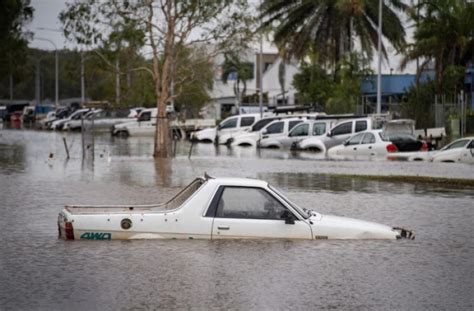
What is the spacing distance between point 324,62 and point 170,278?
57.2 metres

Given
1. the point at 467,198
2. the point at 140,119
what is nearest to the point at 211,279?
the point at 467,198

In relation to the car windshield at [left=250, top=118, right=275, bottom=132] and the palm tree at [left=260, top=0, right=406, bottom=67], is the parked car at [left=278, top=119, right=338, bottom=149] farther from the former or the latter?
the palm tree at [left=260, top=0, right=406, bottom=67]

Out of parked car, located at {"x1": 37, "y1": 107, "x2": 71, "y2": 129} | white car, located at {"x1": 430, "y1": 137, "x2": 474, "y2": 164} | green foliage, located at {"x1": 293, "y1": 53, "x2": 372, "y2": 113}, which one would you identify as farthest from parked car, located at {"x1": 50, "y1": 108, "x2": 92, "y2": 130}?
Answer: white car, located at {"x1": 430, "y1": 137, "x2": 474, "y2": 164}

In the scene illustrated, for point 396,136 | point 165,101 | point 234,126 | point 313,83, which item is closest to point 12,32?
point 234,126

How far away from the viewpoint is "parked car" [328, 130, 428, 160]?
4181cm

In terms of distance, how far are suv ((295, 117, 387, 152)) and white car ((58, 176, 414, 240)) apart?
1209 inches

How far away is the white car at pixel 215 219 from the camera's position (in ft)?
50.7

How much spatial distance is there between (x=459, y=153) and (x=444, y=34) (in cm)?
2268

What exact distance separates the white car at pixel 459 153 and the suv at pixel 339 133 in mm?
7666

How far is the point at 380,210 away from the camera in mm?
22234

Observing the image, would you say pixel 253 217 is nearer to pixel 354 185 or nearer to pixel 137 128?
pixel 354 185

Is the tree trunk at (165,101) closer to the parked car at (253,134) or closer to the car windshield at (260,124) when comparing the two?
the parked car at (253,134)

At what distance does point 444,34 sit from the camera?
59.1 meters

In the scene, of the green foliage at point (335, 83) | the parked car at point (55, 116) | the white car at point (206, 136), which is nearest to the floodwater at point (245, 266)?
the white car at point (206, 136)
